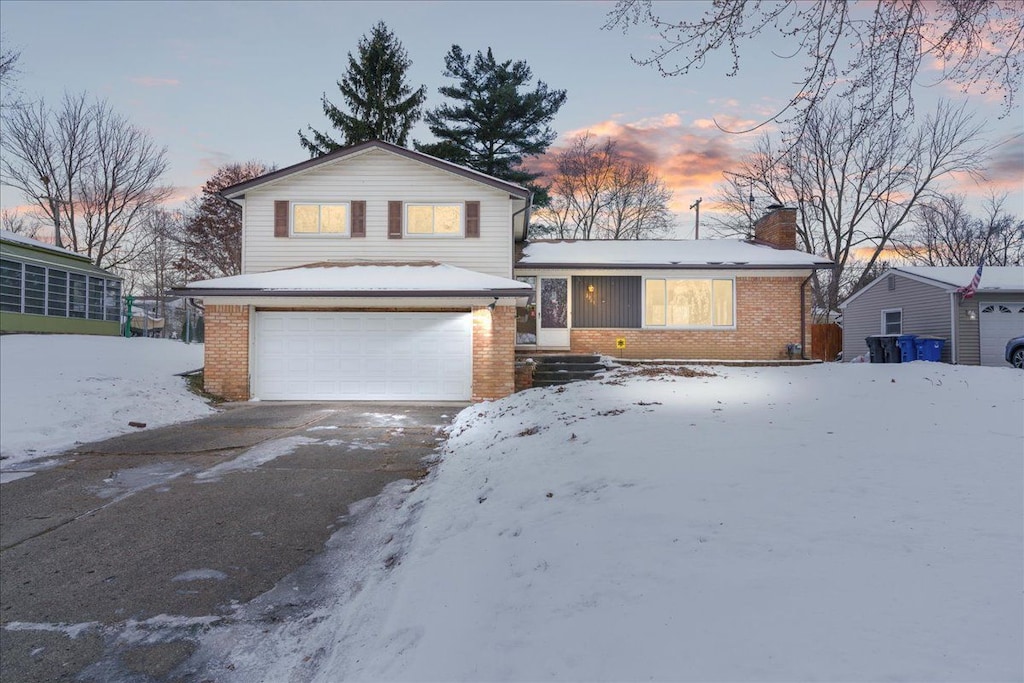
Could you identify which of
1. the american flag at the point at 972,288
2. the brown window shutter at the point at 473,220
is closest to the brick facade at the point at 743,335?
the brown window shutter at the point at 473,220

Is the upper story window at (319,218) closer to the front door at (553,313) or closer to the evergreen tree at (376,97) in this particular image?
the front door at (553,313)

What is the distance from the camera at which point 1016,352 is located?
552 inches

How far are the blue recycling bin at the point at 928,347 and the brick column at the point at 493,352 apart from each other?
1276 cm

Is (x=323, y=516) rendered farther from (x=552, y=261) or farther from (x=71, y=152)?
(x=71, y=152)

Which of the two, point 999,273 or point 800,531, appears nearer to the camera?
point 800,531

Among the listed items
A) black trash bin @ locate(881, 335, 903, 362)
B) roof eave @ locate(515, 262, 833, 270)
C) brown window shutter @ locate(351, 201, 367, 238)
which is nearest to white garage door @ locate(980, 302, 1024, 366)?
black trash bin @ locate(881, 335, 903, 362)

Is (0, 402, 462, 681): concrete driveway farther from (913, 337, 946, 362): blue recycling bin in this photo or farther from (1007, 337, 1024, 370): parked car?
(1007, 337, 1024, 370): parked car

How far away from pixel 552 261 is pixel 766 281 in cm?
624

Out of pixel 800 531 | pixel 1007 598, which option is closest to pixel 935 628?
pixel 1007 598

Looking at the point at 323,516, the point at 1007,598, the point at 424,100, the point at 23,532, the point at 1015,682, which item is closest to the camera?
the point at 1015,682

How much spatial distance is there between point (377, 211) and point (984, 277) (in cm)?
1887

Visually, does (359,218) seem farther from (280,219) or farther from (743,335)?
(743,335)

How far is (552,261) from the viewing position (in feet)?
48.9

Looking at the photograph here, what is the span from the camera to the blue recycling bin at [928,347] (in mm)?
15549
